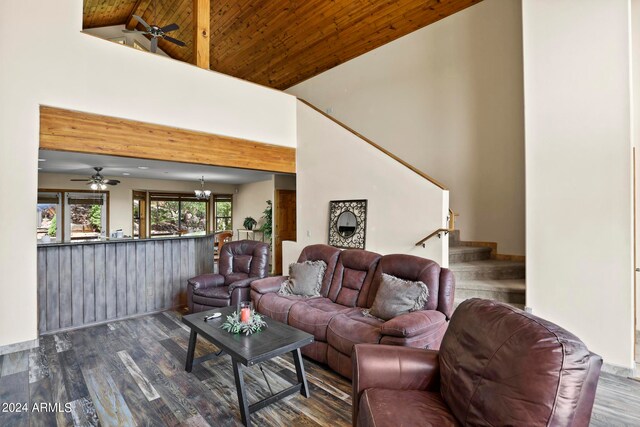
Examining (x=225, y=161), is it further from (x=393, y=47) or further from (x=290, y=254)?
(x=393, y=47)

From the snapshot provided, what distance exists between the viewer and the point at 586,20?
312 centimetres

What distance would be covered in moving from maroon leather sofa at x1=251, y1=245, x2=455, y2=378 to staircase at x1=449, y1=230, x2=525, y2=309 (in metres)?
1.11

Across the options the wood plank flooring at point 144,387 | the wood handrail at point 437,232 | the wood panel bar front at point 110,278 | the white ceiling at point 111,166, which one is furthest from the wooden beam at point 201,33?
the wood handrail at point 437,232

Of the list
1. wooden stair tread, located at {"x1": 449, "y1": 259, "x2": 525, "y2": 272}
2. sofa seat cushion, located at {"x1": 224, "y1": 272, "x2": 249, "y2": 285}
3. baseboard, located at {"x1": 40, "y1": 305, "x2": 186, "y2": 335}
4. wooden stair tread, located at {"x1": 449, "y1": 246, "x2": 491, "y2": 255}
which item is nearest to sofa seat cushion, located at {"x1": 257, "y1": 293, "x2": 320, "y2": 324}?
sofa seat cushion, located at {"x1": 224, "y1": 272, "x2": 249, "y2": 285}

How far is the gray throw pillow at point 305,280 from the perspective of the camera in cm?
389

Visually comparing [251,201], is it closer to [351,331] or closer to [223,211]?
[223,211]

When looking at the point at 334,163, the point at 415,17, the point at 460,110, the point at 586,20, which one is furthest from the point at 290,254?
the point at 586,20

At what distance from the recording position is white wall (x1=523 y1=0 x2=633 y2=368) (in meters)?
2.95

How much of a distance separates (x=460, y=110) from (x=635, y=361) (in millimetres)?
3918

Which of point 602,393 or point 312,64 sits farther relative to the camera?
point 312,64

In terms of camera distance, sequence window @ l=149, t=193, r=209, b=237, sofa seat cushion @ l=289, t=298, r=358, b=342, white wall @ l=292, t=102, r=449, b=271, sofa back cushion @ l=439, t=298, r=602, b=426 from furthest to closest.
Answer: window @ l=149, t=193, r=209, b=237 → white wall @ l=292, t=102, r=449, b=271 → sofa seat cushion @ l=289, t=298, r=358, b=342 → sofa back cushion @ l=439, t=298, r=602, b=426

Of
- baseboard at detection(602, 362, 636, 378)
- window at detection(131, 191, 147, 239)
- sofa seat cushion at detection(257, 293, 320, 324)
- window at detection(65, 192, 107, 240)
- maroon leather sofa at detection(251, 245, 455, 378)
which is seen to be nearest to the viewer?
maroon leather sofa at detection(251, 245, 455, 378)

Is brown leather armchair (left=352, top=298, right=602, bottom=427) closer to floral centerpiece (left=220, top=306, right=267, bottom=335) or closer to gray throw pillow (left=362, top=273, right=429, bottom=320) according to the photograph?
gray throw pillow (left=362, top=273, right=429, bottom=320)

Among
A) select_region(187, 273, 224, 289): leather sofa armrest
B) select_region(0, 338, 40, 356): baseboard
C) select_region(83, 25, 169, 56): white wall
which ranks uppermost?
select_region(83, 25, 169, 56): white wall
